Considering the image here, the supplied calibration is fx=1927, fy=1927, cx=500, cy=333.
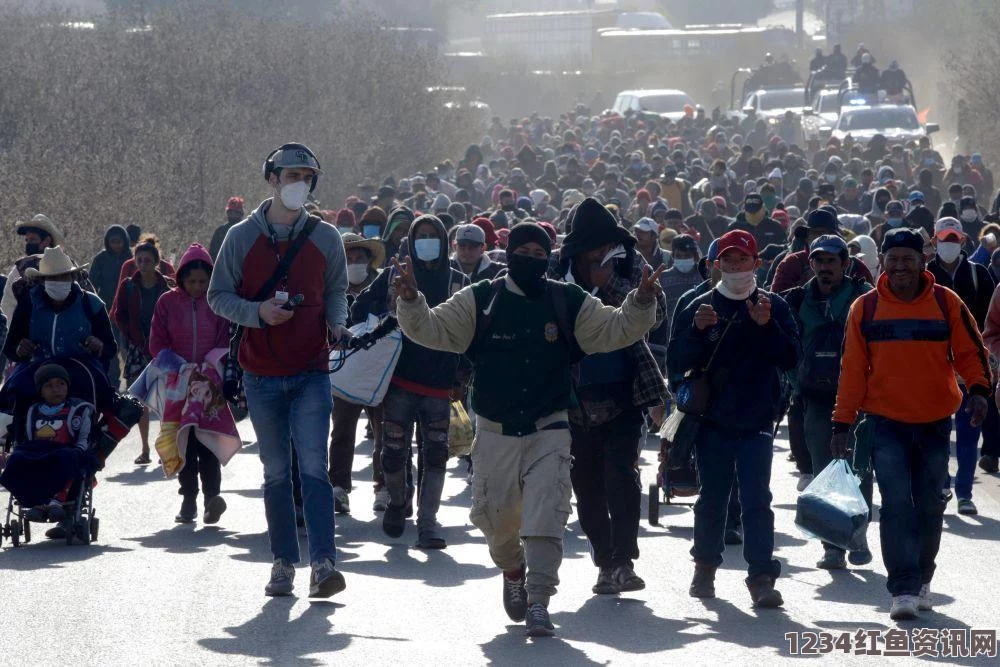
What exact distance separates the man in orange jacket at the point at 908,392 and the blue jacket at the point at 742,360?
34 centimetres

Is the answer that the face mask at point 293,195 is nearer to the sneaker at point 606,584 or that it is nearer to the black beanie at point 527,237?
the black beanie at point 527,237

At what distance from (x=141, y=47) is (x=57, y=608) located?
27.4 m

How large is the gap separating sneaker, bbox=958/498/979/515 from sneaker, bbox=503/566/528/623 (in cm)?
458

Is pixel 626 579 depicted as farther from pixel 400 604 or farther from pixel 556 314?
pixel 556 314

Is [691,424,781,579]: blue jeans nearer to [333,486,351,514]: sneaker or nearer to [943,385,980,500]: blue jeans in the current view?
[943,385,980,500]: blue jeans

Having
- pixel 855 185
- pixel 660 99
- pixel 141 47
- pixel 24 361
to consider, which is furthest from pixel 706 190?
pixel 660 99

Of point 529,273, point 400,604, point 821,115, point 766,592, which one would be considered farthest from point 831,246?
point 821,115

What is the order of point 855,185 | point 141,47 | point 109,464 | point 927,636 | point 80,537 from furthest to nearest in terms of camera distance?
point 141,47
point 855,185
point 109,464
point 80,537
point 927,636

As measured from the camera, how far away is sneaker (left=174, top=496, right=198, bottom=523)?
12070mm

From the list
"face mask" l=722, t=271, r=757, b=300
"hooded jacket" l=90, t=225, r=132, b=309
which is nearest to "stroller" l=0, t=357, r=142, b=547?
"face mask" l=722, t=271, r=757, b=300

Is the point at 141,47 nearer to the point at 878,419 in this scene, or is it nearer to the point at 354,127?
the point at 354,127

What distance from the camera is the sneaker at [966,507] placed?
12258 mm

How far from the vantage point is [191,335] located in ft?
39.7

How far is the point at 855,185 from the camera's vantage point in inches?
1018
